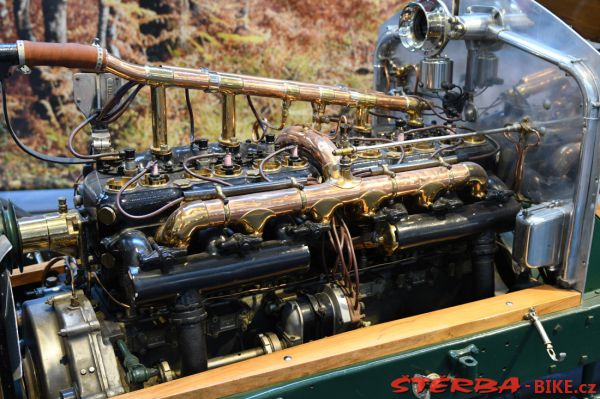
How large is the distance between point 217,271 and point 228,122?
67cm

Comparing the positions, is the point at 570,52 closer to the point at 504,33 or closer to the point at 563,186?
the point at 504,33

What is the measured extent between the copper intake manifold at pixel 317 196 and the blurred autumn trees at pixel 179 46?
8.79 feet

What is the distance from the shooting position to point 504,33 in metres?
2.22

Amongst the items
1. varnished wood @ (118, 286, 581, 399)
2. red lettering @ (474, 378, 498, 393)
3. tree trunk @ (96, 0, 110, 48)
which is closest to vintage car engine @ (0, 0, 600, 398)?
varnished wood @ (118, 286, 581, 399)

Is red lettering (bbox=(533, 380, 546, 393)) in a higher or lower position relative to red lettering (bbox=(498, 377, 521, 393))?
lower

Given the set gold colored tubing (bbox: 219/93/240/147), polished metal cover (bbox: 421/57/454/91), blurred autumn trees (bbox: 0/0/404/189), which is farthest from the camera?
blurred autumn trees (bbox: 0/0/404/189)

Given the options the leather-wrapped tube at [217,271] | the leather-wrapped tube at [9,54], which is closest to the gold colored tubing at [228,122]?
the leather-wrapped tube at [217,271]

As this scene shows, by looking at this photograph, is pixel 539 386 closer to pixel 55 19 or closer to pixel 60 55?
pixel 60 55

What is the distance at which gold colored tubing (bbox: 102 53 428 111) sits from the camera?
6.44 feet

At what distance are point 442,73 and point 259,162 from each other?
0.89 metres

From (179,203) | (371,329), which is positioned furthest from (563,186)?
(179,203)

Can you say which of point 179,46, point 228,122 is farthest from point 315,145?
point 179,46

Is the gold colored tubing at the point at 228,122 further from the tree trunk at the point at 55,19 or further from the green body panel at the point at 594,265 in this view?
the tree trunk at the point at 55,19

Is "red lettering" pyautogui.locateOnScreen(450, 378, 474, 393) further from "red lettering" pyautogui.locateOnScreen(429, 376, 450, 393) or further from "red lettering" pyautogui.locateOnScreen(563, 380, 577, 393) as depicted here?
"red lettering" pyautogui.locateOnScreen(563, 380, 577, 393)
